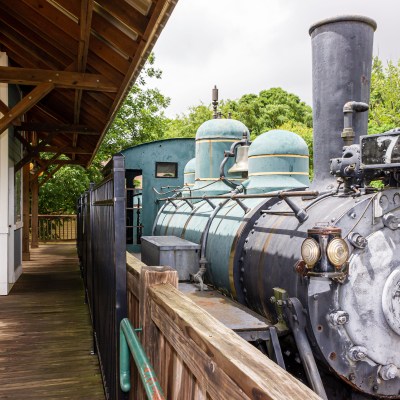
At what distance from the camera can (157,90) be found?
846 inches

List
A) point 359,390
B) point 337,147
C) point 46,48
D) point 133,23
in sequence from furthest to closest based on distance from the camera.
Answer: point 46,48 < point 133,23 < point 337,147 < point 359,390

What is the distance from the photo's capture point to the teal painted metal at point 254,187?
4023mm

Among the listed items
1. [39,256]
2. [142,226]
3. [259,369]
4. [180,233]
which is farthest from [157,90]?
[259,369]

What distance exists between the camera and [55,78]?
19.2 feet

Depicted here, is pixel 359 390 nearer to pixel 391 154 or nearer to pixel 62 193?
pixel 391 154

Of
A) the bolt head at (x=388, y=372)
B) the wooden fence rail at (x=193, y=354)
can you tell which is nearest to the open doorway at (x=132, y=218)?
the wooden fence rail at (x=193, y=354)

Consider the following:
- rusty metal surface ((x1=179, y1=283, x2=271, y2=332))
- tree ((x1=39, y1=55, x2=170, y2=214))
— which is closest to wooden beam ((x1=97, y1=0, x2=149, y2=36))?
rusty metal surface ((x1=179, y1=283, x2=271, y2=332))

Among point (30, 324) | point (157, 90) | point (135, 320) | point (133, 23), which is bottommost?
point (30, 324)

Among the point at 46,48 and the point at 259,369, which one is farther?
the point at 46,48

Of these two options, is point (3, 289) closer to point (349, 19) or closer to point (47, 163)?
point (47, 163)

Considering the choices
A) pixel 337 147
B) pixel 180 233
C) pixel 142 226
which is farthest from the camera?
pixel 142 226

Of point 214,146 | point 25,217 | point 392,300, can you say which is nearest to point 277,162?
point 214,146

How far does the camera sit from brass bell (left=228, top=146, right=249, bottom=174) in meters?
6.16

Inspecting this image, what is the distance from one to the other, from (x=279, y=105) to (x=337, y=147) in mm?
32504
